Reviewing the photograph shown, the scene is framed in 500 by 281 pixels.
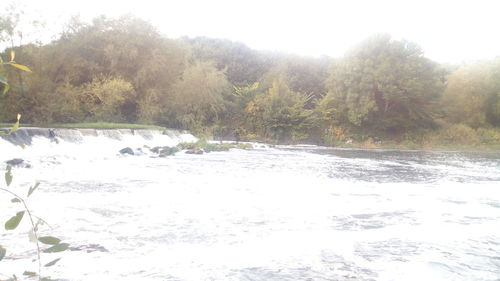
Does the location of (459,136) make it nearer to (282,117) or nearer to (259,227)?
(282,117)

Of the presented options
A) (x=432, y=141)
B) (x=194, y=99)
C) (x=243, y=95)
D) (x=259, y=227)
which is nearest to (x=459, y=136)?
(x=432, y=141)

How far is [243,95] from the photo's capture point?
24.2 meters

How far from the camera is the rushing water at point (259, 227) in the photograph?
8.98ft

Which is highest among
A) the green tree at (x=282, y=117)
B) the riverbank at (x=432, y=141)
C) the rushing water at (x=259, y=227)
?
the green tree at (x=282, y=117)

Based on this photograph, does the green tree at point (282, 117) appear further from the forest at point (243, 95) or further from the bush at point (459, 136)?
the bush at point (459, 136)

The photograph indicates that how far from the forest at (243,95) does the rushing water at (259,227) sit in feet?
38.0

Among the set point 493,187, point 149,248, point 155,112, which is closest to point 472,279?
point 149,248

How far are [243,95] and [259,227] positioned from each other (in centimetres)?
2076

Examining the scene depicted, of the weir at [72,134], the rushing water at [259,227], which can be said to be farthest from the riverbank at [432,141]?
the rushing water at [259,227]

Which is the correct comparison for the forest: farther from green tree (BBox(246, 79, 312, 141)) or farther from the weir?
the weir

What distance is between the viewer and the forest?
17750mm

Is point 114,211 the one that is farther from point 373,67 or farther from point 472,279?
point 373,67

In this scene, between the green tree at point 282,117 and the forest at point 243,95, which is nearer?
the forest at point 243,95

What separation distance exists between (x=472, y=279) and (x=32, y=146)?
33.1 feet
